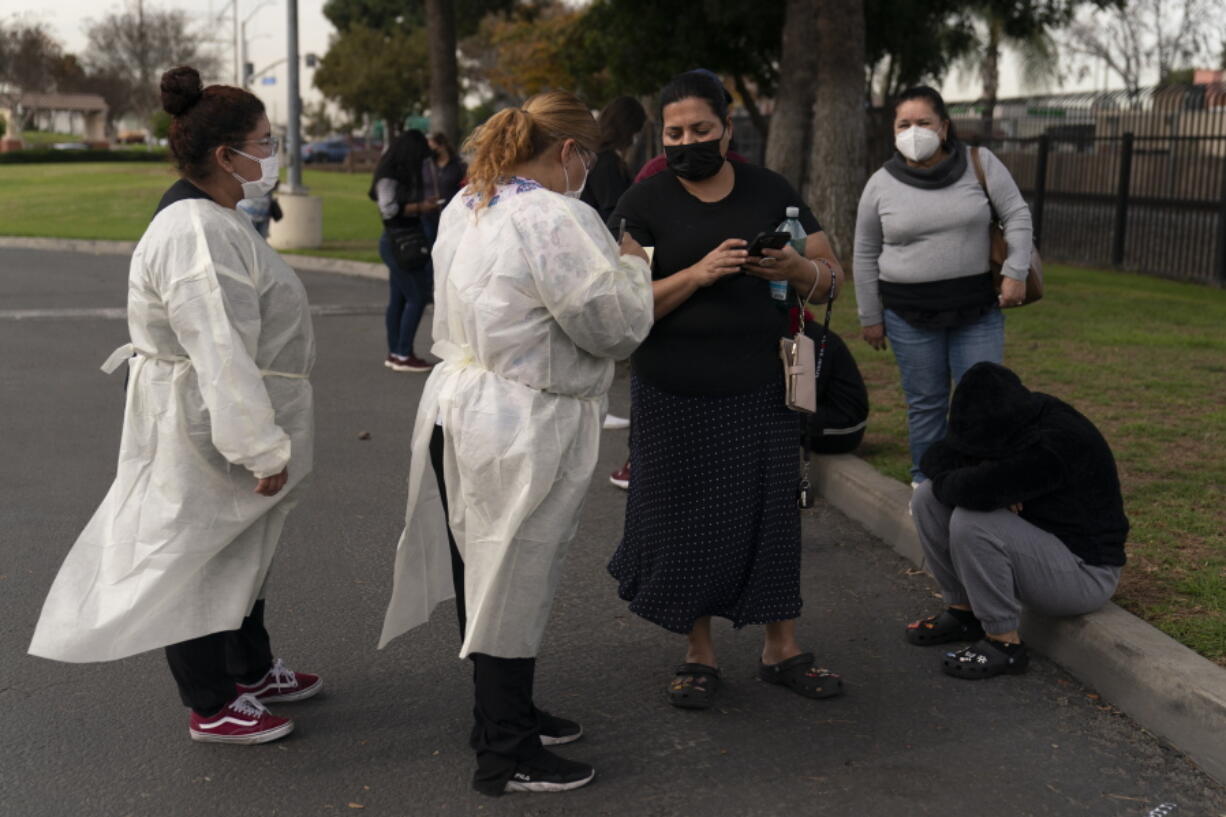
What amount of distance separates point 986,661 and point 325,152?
231 feet

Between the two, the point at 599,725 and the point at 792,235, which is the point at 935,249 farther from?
the point at 599,725

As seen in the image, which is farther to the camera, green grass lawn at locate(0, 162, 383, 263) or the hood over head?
green grass lawn at locate(0, 162, 383, 263)

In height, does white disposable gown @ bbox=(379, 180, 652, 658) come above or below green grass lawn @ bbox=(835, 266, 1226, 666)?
above

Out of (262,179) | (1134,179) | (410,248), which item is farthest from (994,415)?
(1134,179)

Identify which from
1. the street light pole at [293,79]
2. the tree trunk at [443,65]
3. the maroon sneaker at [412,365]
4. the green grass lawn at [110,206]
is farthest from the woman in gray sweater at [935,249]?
the street light pole at [293,79]

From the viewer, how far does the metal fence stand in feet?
52.0

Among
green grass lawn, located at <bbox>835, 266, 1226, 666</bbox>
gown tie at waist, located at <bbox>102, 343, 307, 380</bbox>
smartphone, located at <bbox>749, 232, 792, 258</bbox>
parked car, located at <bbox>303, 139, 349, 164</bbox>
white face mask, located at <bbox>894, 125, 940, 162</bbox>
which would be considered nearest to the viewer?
gown tie at waist, located at <bbox>102, 343, 307, 380</bbox>

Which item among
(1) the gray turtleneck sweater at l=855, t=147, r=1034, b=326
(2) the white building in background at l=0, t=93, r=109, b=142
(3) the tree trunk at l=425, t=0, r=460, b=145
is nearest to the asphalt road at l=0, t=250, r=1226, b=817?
(1) the gray turtleneck sweater at l=855, t=147, r=1034, b=326

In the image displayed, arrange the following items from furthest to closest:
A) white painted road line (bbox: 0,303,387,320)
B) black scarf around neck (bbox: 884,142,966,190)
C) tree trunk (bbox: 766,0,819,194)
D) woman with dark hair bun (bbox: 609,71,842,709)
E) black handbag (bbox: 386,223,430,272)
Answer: tree trunk (bbox: 766,0,819,194)
white painted road line (bbox: 0,303,387,320)
black handbag (bbox: 386,223,430,272)
black scarf around neck (bbox: 884,142,966,190)
woman with dark hair bun (bbox: 609,71,842,709)

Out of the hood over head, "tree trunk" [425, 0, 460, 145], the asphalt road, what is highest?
"tree trunk" [425, 0, 460, 145]

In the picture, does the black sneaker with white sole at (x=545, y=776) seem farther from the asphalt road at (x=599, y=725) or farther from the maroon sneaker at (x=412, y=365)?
the maroon sneaker at (x=412, y=365)

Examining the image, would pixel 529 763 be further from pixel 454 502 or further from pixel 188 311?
pixel 188 311

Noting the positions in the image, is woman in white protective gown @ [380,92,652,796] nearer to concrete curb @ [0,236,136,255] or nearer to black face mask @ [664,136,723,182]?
black face mask @ [664,136,723,182]

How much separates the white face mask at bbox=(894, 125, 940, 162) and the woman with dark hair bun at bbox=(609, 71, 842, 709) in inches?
62.9
